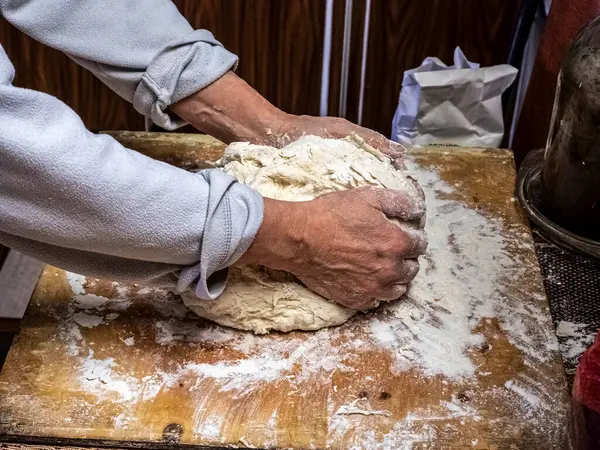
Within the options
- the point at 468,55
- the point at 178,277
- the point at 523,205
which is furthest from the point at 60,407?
the point at 468,55

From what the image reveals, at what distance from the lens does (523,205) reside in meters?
1.67

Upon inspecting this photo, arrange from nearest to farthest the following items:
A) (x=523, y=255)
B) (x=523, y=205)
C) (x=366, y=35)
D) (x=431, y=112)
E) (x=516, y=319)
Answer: (x=516, y=319), (x=523, y=255), (x=523, y=205), (x=431, y=112), (x=366, y=35)

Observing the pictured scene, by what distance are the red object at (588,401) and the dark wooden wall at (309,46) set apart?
5.40ft

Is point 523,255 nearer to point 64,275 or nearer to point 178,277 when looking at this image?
point 178,277

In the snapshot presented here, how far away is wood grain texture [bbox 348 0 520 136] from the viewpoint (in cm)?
233

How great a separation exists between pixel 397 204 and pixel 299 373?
37 cm

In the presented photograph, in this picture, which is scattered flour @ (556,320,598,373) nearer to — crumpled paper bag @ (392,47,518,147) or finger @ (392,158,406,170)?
finger @ (392,158,406,170)

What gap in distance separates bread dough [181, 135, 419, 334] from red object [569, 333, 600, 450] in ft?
1.63

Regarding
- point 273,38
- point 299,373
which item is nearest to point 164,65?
point 299,373

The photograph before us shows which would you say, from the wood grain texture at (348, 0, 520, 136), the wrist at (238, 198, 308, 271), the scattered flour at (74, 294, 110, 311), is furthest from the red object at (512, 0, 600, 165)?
the scattered flour at (74, 294, 110, 311)

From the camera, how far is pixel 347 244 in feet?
4.20

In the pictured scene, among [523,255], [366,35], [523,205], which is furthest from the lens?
[366,35]

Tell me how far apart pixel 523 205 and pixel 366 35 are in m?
Answer: 1.00

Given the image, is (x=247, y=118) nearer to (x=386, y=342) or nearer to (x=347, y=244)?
(x=347, y=244)
